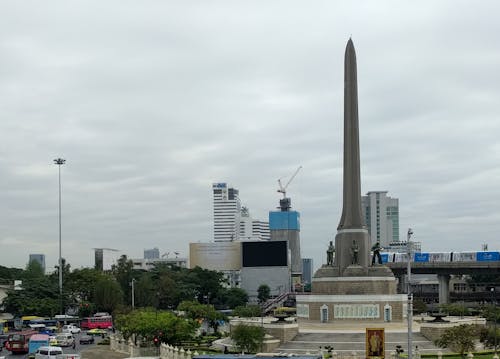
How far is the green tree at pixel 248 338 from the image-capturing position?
50688 mm

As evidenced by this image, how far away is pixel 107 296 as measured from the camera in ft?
349

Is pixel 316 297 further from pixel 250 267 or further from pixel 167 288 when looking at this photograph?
pixel 250 267

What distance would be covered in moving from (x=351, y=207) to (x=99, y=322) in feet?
131

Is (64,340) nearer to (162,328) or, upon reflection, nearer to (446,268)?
(162,328)

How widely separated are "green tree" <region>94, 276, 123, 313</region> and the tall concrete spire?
50.0m

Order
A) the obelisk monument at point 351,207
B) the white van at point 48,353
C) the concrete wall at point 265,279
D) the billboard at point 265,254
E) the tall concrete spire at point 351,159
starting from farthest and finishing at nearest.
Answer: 1. the billboard at point 265,254
2. the concrete wall at point 265,279
3. the tall concrete spire at point 351,159
4. the obelisk monument at point 351,207
5. the white van at point 48,353

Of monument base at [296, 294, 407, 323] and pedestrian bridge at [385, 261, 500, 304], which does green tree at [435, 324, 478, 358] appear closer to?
monument base at [296, 294, 407, 323]

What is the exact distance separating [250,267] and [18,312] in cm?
6612

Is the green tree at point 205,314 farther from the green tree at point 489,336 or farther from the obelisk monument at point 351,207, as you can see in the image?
the green tree at point 489,336

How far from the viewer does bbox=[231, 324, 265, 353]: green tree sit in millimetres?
50688

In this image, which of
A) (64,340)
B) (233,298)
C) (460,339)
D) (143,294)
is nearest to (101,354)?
(64,340)

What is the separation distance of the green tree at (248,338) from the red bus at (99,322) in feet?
139

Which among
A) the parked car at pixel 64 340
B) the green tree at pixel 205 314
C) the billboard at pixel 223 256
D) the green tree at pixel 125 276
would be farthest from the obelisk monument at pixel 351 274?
the billboard at pixel 223 256

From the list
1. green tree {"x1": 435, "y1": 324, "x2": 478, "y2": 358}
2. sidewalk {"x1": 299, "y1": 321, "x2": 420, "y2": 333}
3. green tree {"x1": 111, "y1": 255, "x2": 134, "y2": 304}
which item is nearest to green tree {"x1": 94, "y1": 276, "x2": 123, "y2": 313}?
green tree {"x1": 111, "y1": 255, "x2": 134, "y2": 304}
